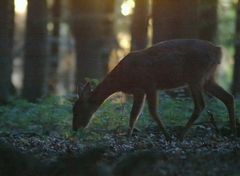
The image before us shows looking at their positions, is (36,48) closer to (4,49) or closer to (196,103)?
(4,49)

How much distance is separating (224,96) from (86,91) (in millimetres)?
2372

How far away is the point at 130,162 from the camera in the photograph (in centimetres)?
842

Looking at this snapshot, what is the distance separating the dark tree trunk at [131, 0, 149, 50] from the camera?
20750 mm

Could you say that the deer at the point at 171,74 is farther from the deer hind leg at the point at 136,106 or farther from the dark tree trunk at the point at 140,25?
the dark tree trunk at the point at 140,25

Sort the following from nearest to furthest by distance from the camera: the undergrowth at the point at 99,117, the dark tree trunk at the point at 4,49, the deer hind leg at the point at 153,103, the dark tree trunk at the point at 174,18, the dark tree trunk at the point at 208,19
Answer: the deer hind leg at the point at 153,103, the undergrowth at the point at 99,117, the dark tree trunk at the point at 174,18, the dark tree trunk at the point at 4,49, the dark tree trunk at the point at 208,19

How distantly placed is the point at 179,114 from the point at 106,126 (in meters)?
1.37

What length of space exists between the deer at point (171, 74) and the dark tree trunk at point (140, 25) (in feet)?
24.3

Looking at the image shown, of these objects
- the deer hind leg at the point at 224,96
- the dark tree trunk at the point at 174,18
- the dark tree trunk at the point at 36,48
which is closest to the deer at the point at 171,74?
the deer hind leg at the point at 224,96

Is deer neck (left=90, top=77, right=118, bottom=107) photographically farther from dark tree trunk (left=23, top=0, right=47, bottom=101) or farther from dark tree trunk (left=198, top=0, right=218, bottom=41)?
dark tree trunk (left=198, top=0, right=218, bottom=41)

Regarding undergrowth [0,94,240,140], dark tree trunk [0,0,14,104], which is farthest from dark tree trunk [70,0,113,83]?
undergrowth [0,94,240,140]

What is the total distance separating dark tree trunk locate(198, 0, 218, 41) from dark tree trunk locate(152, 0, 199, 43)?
591cm

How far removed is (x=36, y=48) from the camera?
20719mm

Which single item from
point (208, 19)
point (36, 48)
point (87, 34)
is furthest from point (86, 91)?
point (208, 19)

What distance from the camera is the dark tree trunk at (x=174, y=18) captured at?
1650cm
